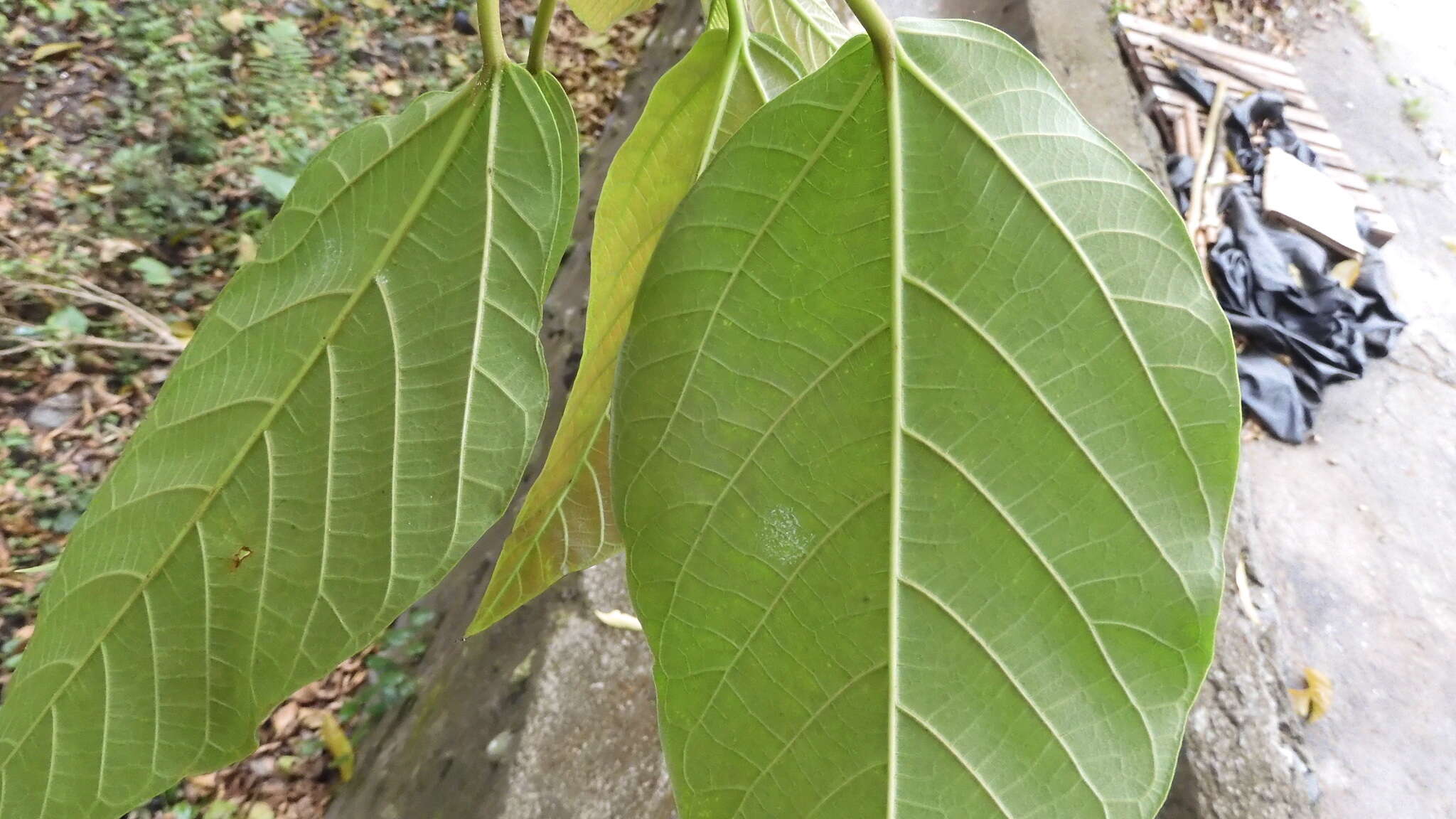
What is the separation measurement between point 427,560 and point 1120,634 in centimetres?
27

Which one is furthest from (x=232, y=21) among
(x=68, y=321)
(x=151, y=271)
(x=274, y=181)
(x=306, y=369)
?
(x=306, y=369)

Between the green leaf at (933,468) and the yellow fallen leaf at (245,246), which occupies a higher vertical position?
the green leaf at (933,468)

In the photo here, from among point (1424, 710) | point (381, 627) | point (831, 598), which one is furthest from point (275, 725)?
point (1424, 710)

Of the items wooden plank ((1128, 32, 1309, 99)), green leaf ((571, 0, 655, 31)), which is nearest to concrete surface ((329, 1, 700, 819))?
green leaf ((571, 0, 655, 31))

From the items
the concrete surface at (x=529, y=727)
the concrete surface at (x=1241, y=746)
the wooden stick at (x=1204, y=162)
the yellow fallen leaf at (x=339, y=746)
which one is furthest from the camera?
the wooden stick at (x=1204, y=162)

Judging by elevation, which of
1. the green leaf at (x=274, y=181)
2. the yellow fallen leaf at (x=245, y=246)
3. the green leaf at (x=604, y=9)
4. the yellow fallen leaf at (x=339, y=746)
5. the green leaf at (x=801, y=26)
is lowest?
the yellow fallen leaf at (x=339, y=746)

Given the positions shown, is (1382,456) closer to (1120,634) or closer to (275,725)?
(1120,634)

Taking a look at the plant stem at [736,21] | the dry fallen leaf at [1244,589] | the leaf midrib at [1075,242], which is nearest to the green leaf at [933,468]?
the leaf midrib at [1075,242]

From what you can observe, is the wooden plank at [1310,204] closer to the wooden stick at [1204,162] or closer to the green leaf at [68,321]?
the wooden stick at [1204,162]

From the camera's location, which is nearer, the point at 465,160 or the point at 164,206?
the point at 465,160

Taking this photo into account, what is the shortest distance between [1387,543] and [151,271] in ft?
9.61

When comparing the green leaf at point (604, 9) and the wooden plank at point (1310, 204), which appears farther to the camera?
the wooden plank at point (1310, 204)

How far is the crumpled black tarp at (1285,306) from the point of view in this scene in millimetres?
2230

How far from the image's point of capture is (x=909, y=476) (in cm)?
30
